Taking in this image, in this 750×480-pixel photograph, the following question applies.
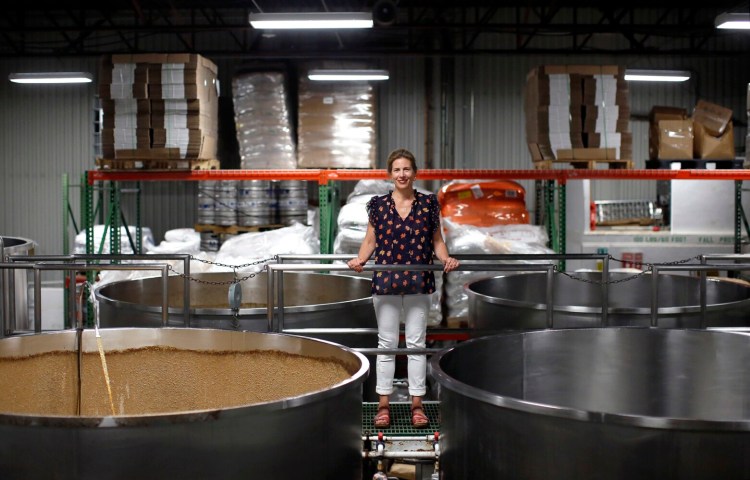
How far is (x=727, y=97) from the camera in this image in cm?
1430

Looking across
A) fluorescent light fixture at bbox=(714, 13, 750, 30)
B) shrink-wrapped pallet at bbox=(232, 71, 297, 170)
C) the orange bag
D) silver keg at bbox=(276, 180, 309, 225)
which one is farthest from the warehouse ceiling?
fluorescent light fixture at bbox=(714, 13, 750, 30)

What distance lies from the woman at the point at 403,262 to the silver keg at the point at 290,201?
26.0 feet

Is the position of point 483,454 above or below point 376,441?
above

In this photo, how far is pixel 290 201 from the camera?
40.1ft

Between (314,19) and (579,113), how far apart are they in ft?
9.59

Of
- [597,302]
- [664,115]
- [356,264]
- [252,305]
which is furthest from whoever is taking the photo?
[664,115]

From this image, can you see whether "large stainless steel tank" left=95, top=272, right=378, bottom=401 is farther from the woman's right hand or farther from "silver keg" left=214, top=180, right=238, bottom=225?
"silver keg" left=214, top=180, right=238, bottom=225

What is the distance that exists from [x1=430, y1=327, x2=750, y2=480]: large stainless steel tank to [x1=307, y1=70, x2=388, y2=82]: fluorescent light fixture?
8.07 meters

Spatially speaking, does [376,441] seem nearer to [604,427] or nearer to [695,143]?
[604,427]

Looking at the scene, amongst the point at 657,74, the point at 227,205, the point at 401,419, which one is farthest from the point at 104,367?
the point at 657,74

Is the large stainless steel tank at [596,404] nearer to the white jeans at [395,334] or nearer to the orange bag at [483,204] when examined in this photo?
the white jeans at [395,334]

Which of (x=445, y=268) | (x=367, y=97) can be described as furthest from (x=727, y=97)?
(x=445, y=268)

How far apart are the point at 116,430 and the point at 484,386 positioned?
1732mm

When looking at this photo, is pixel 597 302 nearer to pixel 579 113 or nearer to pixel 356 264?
pixel 579 113
